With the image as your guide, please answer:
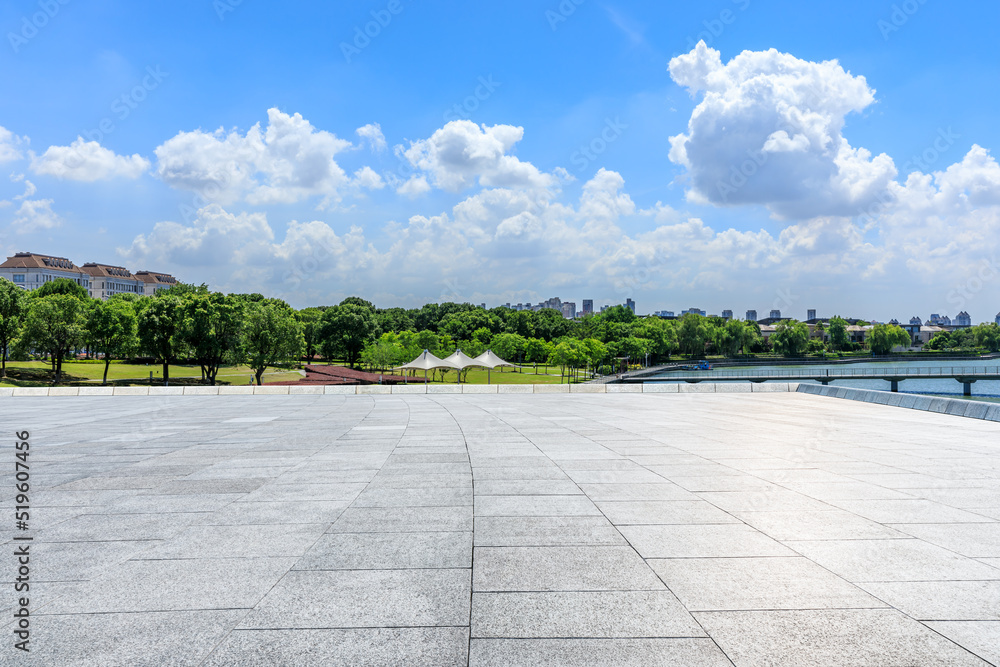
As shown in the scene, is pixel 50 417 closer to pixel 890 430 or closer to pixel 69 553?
pixel 69 553

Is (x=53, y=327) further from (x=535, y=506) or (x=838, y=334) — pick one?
(x=838, y=334)

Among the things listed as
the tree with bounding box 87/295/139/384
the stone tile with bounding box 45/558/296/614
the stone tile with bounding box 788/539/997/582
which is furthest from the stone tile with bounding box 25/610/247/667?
the tree with bounding box 87/295/139/384

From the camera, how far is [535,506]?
8586 mm

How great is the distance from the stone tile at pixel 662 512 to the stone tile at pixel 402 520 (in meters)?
2.13

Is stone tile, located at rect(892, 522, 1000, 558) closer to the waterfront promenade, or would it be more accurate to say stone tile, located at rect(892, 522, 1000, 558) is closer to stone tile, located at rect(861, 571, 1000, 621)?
the waterfront promenade

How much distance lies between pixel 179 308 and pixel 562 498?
70.2 m

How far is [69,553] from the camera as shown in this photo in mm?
6633

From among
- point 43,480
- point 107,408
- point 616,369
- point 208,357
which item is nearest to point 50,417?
point 107,408

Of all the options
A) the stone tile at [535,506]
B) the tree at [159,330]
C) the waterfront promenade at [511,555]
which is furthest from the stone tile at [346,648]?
the tree at [159,330]

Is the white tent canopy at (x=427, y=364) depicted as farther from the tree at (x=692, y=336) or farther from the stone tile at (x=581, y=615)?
the tree at (x=692, y=336)

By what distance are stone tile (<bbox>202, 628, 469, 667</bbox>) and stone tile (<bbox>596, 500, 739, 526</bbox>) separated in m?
3.81

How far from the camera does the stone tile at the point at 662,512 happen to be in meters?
7.88

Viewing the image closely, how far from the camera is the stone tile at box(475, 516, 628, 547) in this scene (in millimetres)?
6930

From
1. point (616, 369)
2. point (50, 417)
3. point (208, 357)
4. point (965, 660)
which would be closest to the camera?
point (965, 660)
